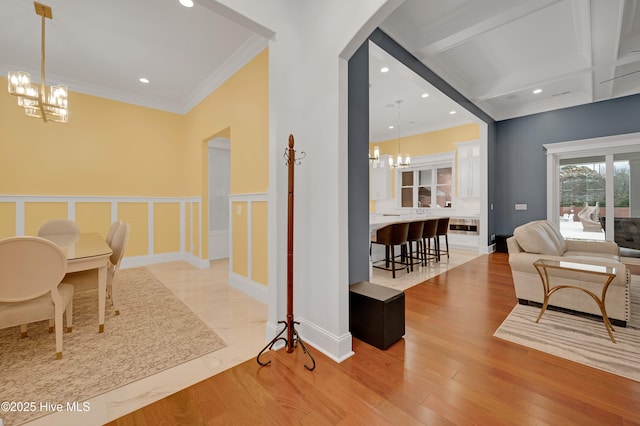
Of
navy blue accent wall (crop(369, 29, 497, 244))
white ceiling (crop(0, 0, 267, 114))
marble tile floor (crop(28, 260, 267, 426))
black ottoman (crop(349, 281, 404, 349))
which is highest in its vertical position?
white ceiling (crop(0, 0, 267, 114))

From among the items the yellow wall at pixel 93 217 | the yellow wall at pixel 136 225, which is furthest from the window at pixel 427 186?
the yellow wall at pixel 93 217

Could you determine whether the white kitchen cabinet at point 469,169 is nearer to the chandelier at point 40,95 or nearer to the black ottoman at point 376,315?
the black ottoman at point 376,315

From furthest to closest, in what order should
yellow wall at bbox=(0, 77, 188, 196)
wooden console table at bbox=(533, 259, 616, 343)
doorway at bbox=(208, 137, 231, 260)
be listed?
doorway at bbox=(208, 137, 231, 260), yellow wall at bbox=(0, 77, 188, 196), wooden console table at bbox=(533, 259, 616, 343)

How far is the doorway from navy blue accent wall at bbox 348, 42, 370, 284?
4.07 m

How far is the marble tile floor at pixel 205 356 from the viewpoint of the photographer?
1491mm

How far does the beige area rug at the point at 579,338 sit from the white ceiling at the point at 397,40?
3115 mm

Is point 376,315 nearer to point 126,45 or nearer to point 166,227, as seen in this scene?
point 126,45

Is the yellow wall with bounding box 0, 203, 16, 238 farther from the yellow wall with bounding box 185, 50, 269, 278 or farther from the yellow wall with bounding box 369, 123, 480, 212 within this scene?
the yellow wall with bounding box 369, 123, 480, 212

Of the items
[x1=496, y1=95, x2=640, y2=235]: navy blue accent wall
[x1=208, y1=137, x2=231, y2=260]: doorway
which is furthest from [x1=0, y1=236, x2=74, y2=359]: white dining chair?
[x1=496, y1=95, x2=640, y2=235]: navy blue accent wall

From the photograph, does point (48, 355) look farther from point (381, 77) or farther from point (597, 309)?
point (381, 77)

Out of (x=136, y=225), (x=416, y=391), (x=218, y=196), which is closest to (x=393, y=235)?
(x=416, y=391)

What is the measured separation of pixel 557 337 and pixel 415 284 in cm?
165

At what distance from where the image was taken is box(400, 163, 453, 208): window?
7578mm

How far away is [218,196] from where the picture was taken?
5840mm
